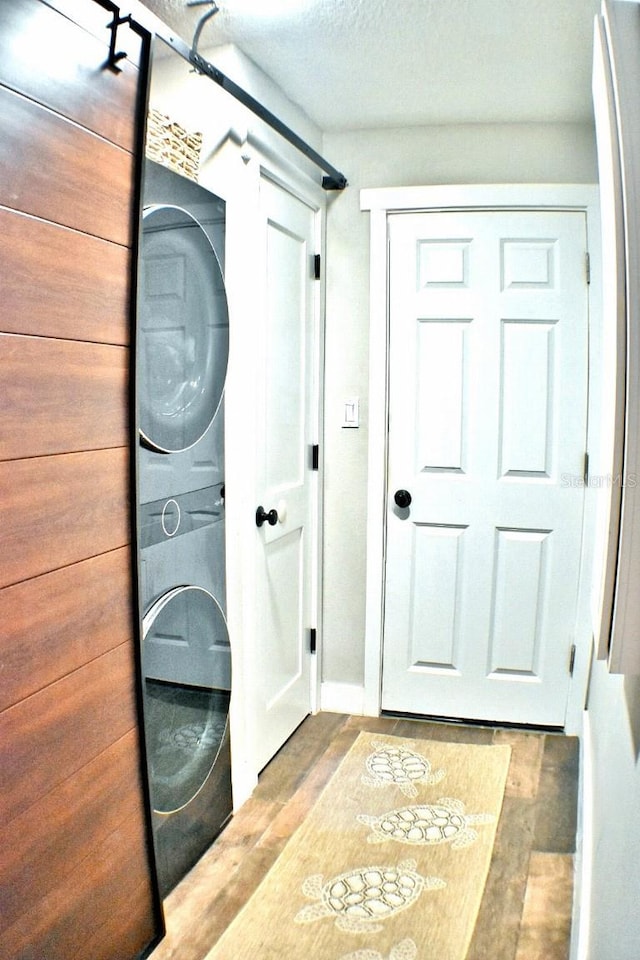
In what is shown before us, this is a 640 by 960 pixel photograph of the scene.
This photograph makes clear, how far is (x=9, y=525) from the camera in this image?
1.47 metres

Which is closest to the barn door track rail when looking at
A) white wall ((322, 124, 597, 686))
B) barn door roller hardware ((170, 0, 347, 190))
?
barn door roller hardware ((170, 0, 347, 190))

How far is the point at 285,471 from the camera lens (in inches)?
122

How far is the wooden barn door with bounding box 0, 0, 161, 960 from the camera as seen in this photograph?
147 centimetres

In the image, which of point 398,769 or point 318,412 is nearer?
point 398,769

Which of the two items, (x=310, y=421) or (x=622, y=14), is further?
(x=310, y=421)

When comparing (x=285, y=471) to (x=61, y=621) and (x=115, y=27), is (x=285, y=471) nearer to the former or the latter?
(x=61, y=621)

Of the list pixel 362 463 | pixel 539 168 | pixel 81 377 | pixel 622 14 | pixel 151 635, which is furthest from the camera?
pixel 362 463

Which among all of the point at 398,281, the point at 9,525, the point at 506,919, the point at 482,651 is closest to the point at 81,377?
the point at 9,525

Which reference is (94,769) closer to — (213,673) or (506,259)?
(213,673)

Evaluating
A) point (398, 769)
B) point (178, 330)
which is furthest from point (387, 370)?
point (398, 769)

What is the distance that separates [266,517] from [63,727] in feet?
4.25

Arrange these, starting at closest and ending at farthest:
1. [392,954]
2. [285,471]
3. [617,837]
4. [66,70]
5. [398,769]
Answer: [617,837] → [66,70] → [392,954] → [398,769] → [285,471]

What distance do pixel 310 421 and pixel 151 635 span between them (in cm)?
150

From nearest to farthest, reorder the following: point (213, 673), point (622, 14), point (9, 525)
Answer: point (622, 14), point (9, 525), point (213, 673)
